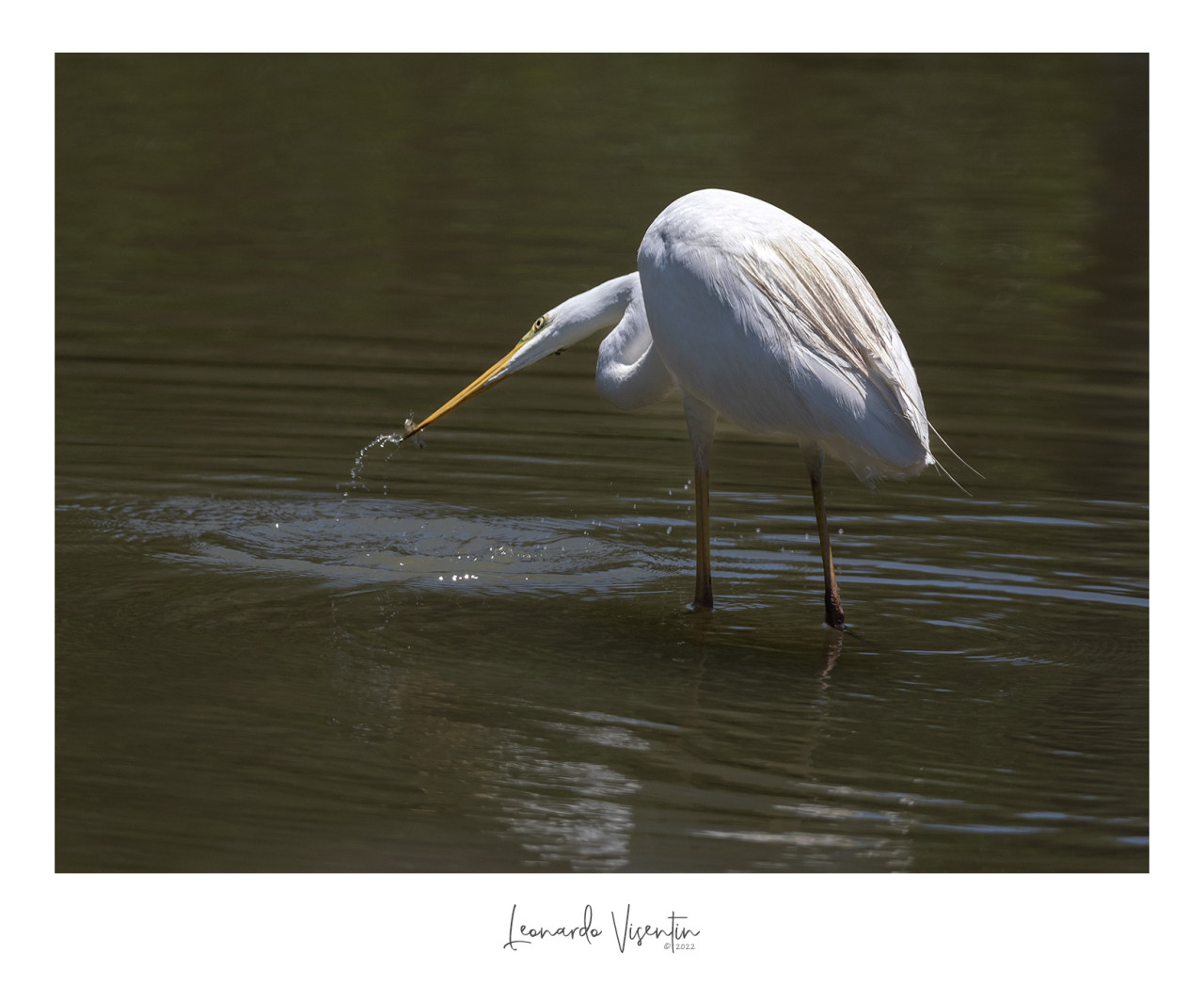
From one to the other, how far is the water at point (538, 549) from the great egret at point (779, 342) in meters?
0.96

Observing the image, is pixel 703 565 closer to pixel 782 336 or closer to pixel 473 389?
pixel 782 336

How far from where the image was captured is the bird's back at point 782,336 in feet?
23.2

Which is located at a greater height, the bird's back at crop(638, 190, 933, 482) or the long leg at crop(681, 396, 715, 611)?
the bird's back at crop(638, 190, 933, 482)

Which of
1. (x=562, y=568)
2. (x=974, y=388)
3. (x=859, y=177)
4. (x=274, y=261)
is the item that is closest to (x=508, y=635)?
(x=562, y=568)

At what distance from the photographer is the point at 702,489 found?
27.1ft

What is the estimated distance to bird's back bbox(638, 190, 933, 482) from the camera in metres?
7.08

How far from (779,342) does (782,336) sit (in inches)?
1.1

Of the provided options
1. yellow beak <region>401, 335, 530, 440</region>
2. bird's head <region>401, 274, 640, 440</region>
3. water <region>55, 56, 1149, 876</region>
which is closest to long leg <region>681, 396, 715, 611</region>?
water <region>55, 56, 1149, 876</region>

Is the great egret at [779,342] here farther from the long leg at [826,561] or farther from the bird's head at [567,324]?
the bird's head at [567,324]

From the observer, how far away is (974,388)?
504 inches

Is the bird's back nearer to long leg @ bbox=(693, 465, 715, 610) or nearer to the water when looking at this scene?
long leg @ bbox=(693, 465, 715, 610)

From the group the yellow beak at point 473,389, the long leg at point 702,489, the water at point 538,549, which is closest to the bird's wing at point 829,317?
the long leg at point 702,489

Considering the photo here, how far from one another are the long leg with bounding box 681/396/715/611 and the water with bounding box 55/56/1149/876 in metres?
0.16

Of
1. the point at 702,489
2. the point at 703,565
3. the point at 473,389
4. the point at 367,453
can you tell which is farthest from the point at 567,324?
the point at 367,453
